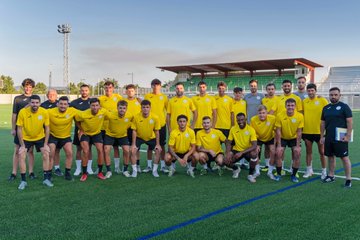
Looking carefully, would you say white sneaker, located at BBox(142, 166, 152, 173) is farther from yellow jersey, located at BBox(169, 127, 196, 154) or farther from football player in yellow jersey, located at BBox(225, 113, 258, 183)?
football player in yellow jersey, located at BBox(225, 113, 258, 183)

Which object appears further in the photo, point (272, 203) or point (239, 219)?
point (272, 203)

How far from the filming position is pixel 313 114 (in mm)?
6398

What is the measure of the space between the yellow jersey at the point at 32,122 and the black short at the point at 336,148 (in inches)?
182

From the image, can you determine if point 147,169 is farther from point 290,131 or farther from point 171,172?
point 290,131

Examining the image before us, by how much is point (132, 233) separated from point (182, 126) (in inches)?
120

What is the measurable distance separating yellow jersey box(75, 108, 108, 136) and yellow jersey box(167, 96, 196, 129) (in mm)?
1369

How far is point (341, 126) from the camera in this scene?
5.71 metres

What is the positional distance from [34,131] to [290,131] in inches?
172

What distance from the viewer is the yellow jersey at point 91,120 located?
20.4 feet

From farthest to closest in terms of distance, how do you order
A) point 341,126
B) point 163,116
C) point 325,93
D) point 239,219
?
→ point 325,93 → point 163,116 → point 341,126 → point 239,219

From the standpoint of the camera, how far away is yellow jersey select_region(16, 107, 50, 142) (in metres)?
5.70

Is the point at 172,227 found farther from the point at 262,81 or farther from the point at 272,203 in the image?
the point at 262,81

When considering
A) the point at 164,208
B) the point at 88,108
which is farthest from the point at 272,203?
the point at 88,108

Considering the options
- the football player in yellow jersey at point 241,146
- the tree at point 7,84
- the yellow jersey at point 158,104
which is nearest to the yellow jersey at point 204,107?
the yellow jersey at point 158,104
